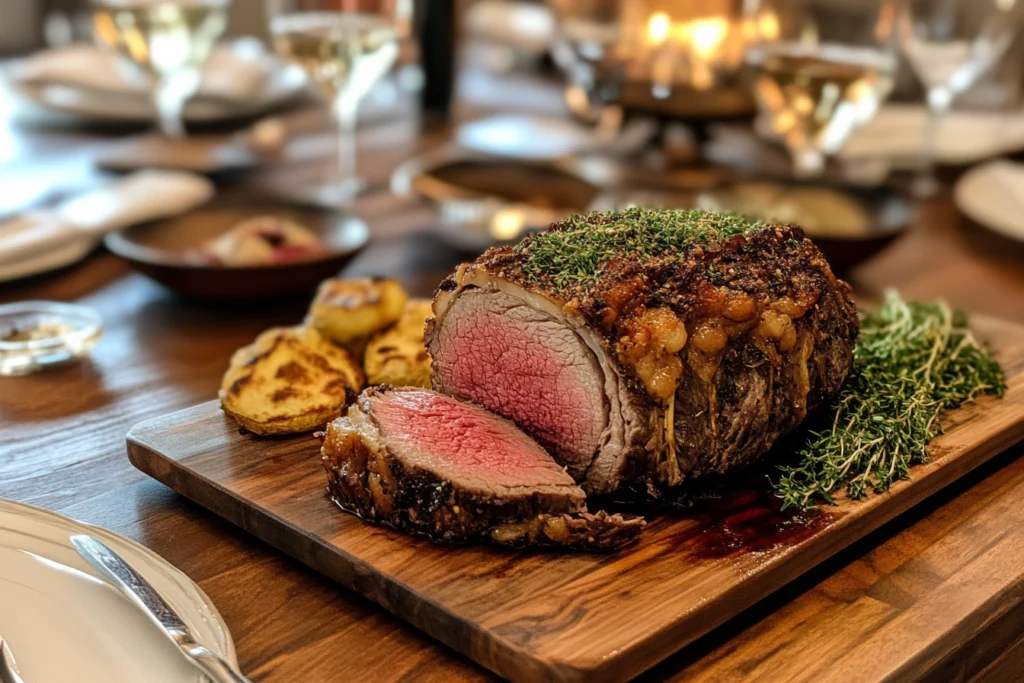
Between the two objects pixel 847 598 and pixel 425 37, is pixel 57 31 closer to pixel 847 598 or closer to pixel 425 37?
pixel 425 37

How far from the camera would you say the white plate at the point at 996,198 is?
3.12 m

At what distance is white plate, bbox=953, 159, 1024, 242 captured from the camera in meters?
3.12

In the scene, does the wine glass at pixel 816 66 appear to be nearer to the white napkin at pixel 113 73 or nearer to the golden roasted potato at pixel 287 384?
the white napkin at pixel 113 73

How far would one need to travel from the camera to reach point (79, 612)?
1.23 m


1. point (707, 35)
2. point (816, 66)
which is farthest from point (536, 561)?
point (707, 35)

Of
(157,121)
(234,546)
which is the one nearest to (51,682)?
(234,546)

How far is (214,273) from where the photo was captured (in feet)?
7.22

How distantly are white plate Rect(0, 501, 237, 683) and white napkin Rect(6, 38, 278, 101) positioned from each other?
2.55 meters

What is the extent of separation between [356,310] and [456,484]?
1.96 feet

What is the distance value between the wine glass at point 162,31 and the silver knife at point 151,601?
2.14 meters

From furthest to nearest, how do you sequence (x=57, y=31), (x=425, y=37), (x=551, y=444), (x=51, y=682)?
(x=57, y=31) → (x=425, y=37) → (x=551, y=444) → (x=51, y=682)

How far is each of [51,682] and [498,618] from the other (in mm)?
485

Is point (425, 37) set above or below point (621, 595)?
above

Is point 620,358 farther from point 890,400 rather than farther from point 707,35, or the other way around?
point 707,35
